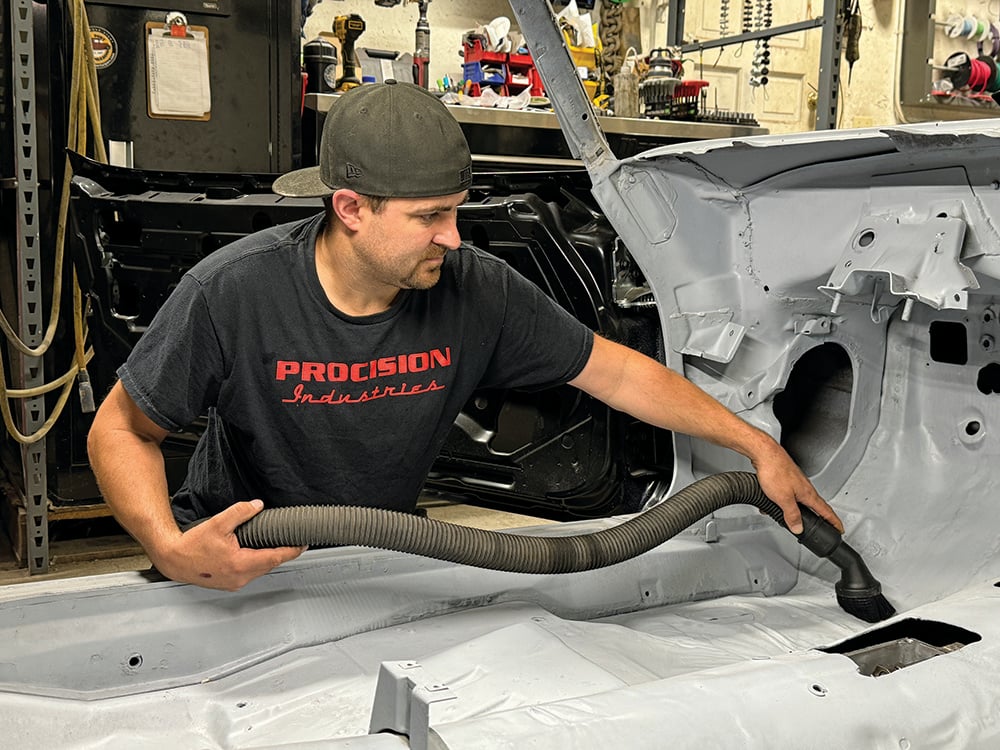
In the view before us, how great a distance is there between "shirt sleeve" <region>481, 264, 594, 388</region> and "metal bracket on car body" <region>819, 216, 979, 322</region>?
0.45 m

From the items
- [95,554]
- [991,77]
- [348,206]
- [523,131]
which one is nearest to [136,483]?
[348,206]

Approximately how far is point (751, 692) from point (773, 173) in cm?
101

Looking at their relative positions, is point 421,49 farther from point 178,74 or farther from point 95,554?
point 95,554

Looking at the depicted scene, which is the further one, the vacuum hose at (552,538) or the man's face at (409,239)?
the man's face at (409,239)

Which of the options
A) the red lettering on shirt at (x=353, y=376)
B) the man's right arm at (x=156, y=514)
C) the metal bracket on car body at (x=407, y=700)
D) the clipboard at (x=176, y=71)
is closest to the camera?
the metal bracket on car body at (x=407, y=700)

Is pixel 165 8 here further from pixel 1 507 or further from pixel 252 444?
pixel 252 444

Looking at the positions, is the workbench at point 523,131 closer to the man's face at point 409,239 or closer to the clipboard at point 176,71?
the clipboard at point 176,71

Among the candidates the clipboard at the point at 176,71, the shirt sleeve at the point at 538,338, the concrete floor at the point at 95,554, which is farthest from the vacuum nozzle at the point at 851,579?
the clipboard at the point at 176,71

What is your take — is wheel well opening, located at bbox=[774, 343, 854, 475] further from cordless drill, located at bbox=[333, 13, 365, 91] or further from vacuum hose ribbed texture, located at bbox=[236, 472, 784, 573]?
cordless drill, located at bbox=[333, 13, 365, 91]

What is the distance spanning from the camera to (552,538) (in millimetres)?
1810

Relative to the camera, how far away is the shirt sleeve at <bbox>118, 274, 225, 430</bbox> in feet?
5.58

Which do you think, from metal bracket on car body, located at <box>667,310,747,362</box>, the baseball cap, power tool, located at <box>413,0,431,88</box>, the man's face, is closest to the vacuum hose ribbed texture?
metal bracket on car body, located at <box>667,310,747,362</box>

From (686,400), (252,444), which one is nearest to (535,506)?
(686,400)

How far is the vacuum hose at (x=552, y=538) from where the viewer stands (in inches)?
61.3
